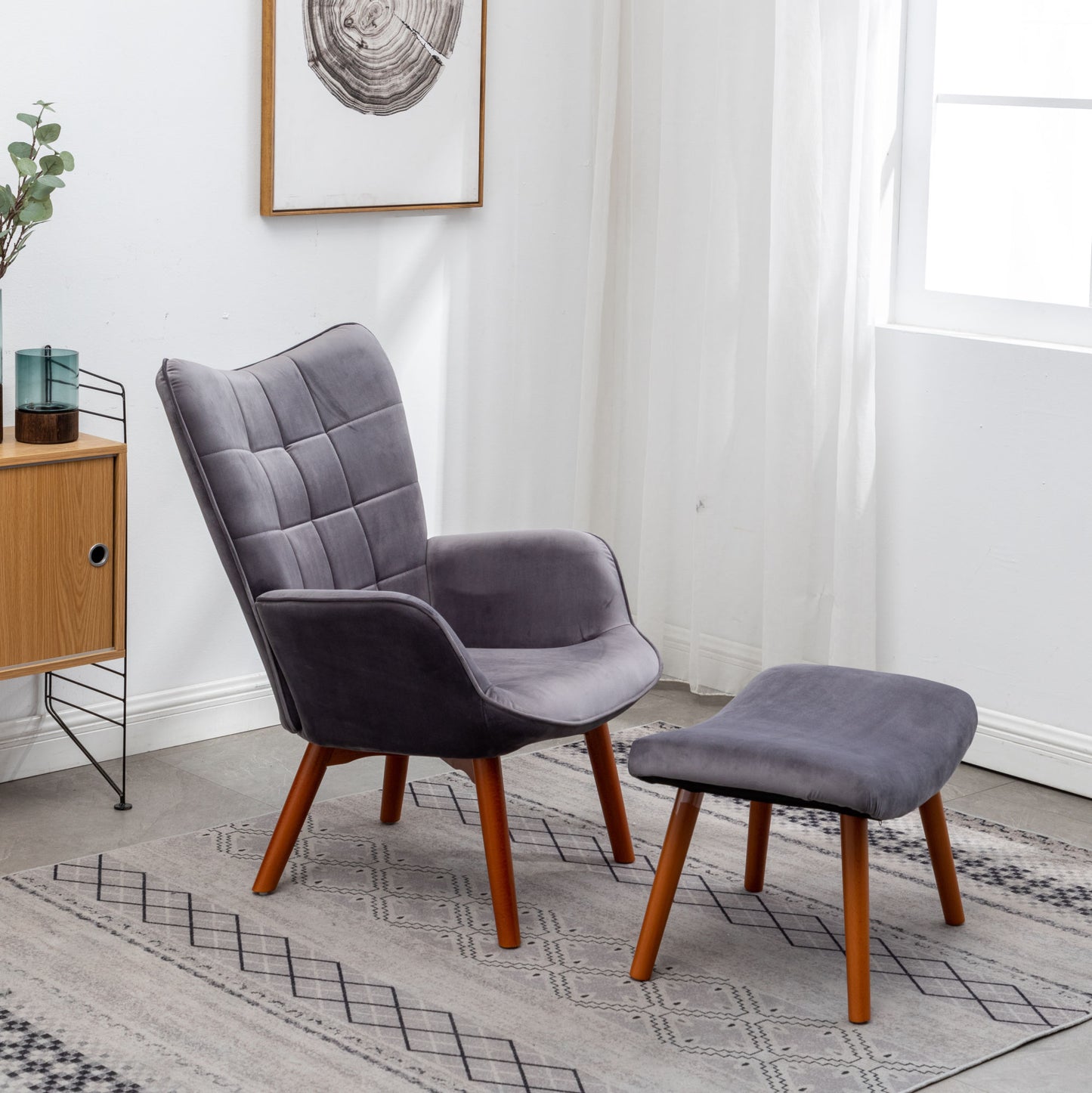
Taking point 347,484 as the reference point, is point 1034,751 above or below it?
below

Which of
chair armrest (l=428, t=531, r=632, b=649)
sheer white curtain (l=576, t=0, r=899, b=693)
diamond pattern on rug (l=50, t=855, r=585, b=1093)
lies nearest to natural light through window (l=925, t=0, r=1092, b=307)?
sheer white curtain (l=576, t=0, r=899, b=693)

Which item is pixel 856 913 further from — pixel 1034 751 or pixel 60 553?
pixel 60 553

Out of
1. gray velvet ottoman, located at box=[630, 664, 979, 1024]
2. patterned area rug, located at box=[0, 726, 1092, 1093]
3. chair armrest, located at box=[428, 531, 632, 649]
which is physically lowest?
patterned area rug, located at box=[0, 726, 1092, 1093]

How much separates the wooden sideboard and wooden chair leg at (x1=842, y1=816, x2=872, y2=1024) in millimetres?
1430

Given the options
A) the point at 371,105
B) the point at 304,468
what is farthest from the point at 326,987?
the point at 371,105

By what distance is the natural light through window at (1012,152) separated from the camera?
3.25 m

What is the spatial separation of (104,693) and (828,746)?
Result: 4.99ft

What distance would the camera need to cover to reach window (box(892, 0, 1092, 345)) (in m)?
3.26

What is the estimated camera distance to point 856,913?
2262 millimetres

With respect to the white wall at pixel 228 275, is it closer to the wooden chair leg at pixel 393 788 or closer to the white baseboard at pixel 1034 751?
the wooden chair leg at pixel 393 788

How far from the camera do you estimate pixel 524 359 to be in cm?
388

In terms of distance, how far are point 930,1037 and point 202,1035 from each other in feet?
3.28

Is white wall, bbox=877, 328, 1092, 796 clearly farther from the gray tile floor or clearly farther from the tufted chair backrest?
the tufted chair backrest

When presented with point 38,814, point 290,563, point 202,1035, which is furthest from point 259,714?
point 202,1035
